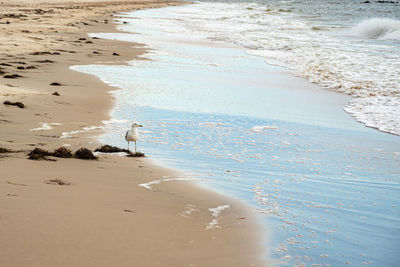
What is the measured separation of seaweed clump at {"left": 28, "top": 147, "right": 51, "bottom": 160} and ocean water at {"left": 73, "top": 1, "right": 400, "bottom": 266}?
52.0 inches

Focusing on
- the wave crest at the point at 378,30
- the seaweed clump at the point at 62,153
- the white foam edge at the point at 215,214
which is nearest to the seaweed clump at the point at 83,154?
the seaweed clump at the point at 62,153

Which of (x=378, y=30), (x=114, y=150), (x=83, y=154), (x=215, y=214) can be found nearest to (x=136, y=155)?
(x=114, y=150)

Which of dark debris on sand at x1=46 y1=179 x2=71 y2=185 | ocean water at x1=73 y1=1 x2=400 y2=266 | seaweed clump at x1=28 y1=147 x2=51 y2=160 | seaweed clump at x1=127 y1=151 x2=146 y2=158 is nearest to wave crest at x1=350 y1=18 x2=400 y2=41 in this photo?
ocean water at x1=73 y1=1 x2=400 y2=266

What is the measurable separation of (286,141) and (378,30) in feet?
95.8

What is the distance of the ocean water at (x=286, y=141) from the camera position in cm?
442

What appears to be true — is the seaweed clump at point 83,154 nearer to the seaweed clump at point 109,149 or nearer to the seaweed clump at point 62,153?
the seaweed clump at point 62,153

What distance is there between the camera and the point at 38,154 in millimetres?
5688

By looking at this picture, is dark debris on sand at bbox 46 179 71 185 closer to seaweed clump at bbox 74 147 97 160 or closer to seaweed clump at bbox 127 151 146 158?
seaweed clump at bbox 74 147 97 160

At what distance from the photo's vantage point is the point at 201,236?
4059 mm

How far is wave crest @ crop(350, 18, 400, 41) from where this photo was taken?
106ft

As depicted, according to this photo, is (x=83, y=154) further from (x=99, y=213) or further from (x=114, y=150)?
(x=99, y=213)

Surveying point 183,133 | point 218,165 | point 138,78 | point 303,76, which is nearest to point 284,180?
point 218,165

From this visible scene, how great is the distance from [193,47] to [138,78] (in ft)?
30.0

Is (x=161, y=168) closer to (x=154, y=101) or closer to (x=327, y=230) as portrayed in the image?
(x=327, y=230)
